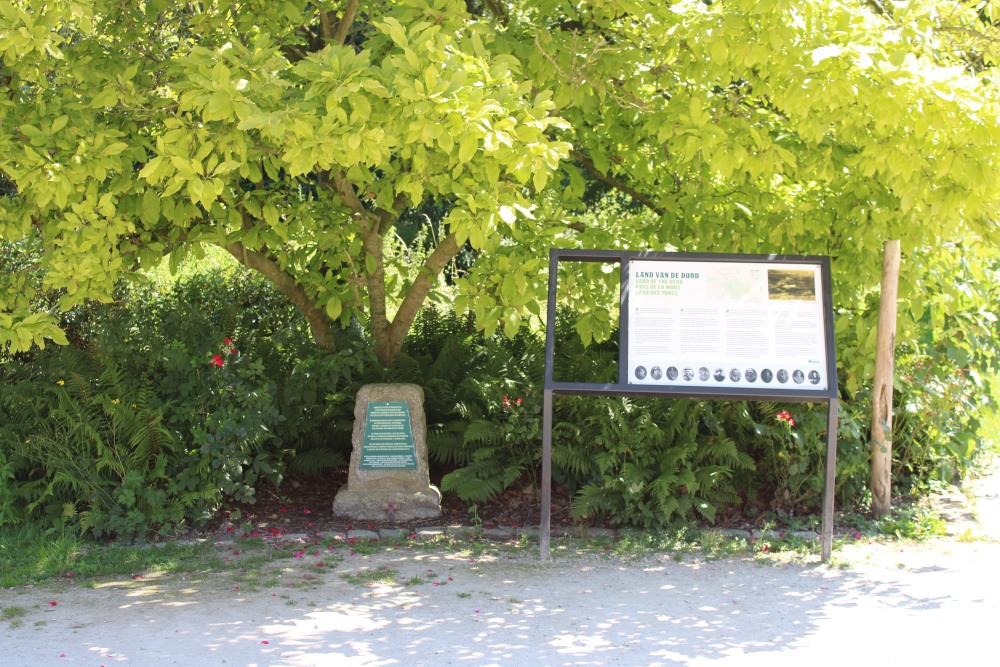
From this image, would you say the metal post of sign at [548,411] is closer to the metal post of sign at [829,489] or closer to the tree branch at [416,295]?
the tree branch at [416,295]

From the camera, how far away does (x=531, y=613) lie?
16.3ft

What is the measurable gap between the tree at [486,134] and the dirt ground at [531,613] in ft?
4.70

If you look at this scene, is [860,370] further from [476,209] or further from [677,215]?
[476,209]

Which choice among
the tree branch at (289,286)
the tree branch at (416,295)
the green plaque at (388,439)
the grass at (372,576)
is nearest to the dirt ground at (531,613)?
the grass at (372,576)

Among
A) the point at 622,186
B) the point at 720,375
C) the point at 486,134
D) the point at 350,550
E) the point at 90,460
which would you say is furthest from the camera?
the point at 622,186

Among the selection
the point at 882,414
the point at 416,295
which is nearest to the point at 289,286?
the point at 416,295

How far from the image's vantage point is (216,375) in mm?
6742

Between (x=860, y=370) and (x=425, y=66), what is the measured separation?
12.8ft

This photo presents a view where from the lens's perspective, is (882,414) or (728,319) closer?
(728,319)

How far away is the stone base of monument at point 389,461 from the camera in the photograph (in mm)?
6840

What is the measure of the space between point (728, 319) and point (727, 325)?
0.11ft

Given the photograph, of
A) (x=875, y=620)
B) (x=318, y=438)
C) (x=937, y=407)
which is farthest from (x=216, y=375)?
(x=937, y=407)

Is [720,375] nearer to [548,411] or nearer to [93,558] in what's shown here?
[548,411]

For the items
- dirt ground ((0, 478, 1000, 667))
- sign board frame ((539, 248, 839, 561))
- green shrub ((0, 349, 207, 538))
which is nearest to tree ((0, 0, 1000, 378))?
sign board frame ((539, 248, 839, 561))
